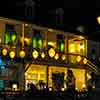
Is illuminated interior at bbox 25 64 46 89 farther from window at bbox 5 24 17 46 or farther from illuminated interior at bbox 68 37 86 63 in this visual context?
illuminated interior at bbox 68 37 86 63

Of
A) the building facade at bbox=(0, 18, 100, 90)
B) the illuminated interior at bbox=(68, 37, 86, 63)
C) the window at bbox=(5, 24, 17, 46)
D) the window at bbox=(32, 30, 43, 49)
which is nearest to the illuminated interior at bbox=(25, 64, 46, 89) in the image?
the building facade at bbox=(0, 18, 100, 90)

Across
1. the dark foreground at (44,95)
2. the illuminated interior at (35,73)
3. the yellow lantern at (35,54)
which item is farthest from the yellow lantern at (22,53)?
the dark foreground at (44,95)

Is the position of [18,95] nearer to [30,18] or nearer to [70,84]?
[70,84]

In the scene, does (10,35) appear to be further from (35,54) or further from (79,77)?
(79,77)

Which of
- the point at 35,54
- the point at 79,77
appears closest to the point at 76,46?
the point at 79,77

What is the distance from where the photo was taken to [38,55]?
26.8 m

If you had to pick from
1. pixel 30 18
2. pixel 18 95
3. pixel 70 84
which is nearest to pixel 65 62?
pixel 30 18

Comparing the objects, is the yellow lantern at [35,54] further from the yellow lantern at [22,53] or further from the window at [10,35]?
the window at [10,35]

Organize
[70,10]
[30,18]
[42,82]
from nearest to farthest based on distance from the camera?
[42,82] < [30,18] < [70,10]

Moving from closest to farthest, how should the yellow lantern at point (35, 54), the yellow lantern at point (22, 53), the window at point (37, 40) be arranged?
the yellow lantern at point (22, 53), the yellow lantern at point (35, 54), the window at point (37, 40)

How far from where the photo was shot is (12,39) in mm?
26984

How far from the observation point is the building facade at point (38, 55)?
86.2 feet

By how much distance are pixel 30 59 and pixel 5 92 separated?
23.5 ft

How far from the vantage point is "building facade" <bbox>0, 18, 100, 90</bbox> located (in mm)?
26266
